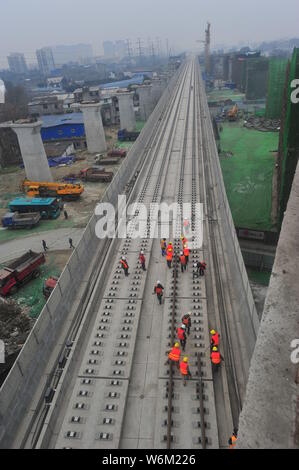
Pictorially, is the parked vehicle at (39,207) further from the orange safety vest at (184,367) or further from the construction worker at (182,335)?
the orange safety vest at (184,367)

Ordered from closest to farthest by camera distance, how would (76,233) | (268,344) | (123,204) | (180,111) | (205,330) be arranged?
1. (268,344)
2. (205,330)
3. (123,204)
4. (76,233)
5. (180,111)

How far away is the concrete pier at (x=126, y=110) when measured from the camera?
47812 millimetres

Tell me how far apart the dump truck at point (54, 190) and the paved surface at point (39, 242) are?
209 inches

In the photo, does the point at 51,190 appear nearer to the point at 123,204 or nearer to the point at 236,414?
the point at 123,204

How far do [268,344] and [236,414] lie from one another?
7.38 ft

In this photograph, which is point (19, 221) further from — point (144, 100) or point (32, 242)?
point (144, 100)

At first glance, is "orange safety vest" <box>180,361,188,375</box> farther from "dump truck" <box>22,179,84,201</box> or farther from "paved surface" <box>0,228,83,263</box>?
"dump truck" <box>22,179,84,201</box>

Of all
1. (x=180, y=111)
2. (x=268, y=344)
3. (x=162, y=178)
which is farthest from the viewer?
(x=180, y=111)

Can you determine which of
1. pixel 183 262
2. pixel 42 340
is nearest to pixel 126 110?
pixel 183 262

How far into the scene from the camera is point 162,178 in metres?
23.3

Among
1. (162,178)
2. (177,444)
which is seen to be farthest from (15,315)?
(162,178)

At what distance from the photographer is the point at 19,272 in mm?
16422

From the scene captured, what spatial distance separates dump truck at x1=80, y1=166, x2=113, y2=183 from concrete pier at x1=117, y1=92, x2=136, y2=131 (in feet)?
67.4

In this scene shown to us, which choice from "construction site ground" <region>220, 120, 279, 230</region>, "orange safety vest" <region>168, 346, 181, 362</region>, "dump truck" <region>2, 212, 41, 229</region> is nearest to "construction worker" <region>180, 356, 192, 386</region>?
"orange safety vest" <region>168, 346, 181, 362</region>
